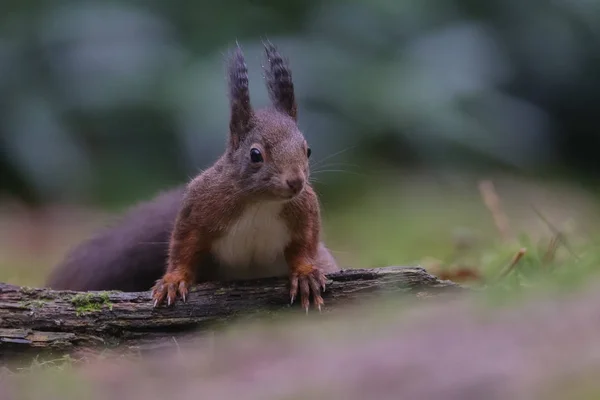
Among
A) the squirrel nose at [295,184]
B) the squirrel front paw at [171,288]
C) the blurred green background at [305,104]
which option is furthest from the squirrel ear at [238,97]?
the blurred green background at [305,104]

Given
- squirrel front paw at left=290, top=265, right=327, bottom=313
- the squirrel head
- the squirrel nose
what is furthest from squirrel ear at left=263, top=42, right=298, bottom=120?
squirrel front paw at left=290, top=265, right=327, bottom=313

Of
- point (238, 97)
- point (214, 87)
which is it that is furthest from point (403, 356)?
point (214, 87)

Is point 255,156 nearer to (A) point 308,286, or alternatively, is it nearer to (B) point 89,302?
(A) point 308,286

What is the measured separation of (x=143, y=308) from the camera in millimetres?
3266

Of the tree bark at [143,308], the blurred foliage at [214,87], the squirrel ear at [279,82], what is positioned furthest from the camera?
the blurred foliage at [214,87]

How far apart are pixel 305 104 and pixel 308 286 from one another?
196 inches

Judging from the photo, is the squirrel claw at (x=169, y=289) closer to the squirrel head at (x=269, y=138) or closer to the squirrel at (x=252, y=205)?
the squirrel at (x=252, y=205)

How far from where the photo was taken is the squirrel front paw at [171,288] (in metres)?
3.30

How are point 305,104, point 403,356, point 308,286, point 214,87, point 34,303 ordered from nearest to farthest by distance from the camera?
point 403,356, point 34,303, point 308,286, point 305,104, point 214,87

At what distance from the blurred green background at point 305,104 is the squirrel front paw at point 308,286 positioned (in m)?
3.93

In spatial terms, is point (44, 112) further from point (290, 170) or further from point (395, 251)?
point (290, 170)

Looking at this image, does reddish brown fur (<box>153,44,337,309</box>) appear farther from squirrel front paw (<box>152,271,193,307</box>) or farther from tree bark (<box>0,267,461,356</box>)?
tree bark (<box>0,267,461,356</box>)

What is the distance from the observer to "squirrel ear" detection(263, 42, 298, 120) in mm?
Answer: 3648

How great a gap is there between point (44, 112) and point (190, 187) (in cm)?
499
